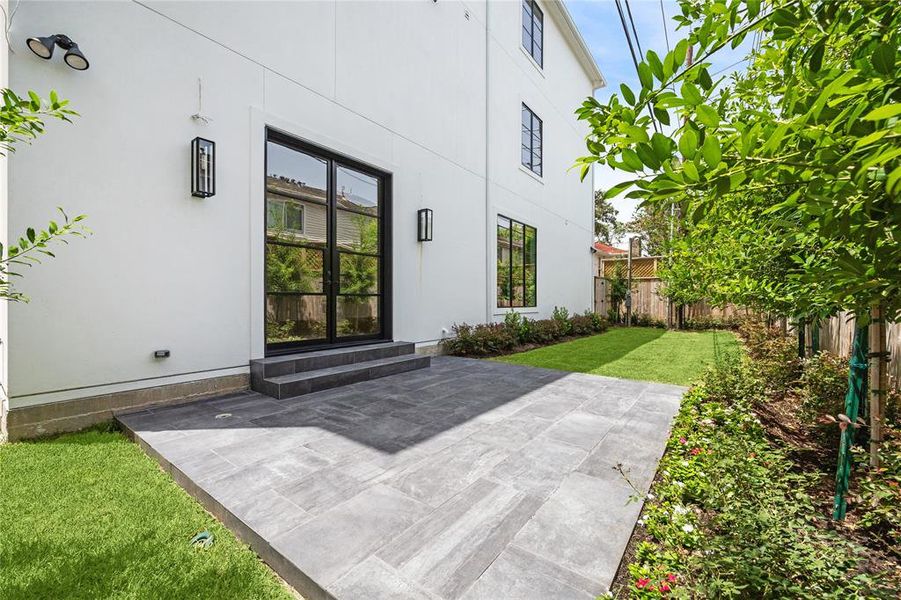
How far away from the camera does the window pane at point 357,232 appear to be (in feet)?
18.1

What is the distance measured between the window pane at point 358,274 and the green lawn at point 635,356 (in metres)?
2.50

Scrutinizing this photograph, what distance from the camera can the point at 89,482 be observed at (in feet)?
7.92

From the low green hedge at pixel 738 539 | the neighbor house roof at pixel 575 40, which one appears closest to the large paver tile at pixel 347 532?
the low green hedge at pixel 738 539

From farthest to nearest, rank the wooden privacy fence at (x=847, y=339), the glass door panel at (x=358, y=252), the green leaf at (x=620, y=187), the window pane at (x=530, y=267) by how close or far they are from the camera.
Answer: the window pane at (x=530, y=267)
the glass door panel at (x=358, y=252)
the wooden privacy fence at (x=847, y=339)
the green leaf at (x=620, y=187)

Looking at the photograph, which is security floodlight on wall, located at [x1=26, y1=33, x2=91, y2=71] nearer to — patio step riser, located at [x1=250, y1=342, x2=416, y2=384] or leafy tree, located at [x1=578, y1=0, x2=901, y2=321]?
patio step riser, located at [x1=250, y1=342, x2=416, y2=384]

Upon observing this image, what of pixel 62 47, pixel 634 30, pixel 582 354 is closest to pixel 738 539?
pixel 62 47

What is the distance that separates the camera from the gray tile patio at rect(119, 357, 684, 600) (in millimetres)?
1629

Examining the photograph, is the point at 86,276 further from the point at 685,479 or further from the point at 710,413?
the point at 710,413

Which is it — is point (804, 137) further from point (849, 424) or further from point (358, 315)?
point (358, 315)

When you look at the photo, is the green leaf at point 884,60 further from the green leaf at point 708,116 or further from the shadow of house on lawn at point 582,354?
the shadow of house on lawn at point 582,354

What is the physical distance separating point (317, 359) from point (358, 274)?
1.49m

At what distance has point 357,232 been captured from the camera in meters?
5.77

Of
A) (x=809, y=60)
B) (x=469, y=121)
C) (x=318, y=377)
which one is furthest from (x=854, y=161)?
(x=469, y=121)

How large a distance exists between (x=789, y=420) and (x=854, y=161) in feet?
11.6
